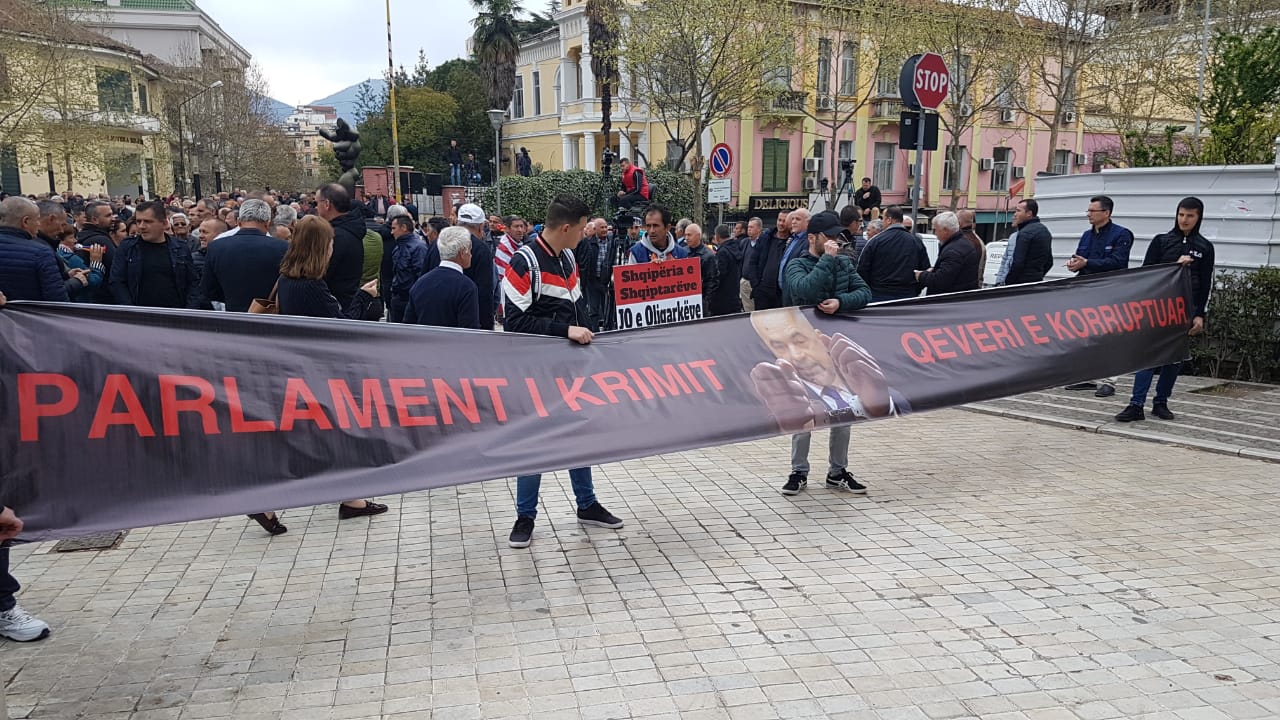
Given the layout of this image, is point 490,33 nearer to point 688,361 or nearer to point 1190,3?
point 1190,3

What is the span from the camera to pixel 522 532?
17.6 feet

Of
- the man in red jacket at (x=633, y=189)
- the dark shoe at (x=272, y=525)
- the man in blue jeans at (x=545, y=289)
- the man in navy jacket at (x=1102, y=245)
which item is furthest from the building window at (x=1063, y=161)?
the dark shoe at (x=272, y=525)

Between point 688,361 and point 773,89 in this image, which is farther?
point 773,89

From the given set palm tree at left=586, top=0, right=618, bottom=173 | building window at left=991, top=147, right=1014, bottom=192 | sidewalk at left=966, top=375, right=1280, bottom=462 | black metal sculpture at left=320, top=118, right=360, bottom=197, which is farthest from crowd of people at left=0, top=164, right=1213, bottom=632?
building window at left=991, top=147, right=1014, bottom=192

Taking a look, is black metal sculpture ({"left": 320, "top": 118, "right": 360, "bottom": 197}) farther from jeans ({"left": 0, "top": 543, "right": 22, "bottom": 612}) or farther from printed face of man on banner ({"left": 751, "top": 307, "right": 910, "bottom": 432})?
jeans ({"left": 0, "top": 543, "right": 22, "bottom": 612})

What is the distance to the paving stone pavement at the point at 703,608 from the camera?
3633 millimetres

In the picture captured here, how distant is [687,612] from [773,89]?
2938cm

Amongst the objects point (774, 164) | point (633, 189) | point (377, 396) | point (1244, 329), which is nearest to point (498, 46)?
point (774, 164)

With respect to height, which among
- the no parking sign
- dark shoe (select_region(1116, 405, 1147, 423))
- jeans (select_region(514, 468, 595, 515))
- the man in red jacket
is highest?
the no parking sign

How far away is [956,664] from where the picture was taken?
12.7 ft

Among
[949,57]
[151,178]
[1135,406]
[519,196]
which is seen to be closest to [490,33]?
[151,178]

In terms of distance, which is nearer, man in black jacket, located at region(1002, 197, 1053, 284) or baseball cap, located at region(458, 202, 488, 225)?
baseball cap, located at region(458, 202, 488, 225)

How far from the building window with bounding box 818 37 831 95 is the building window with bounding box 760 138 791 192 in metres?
2.95

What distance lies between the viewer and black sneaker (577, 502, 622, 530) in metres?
5.66
